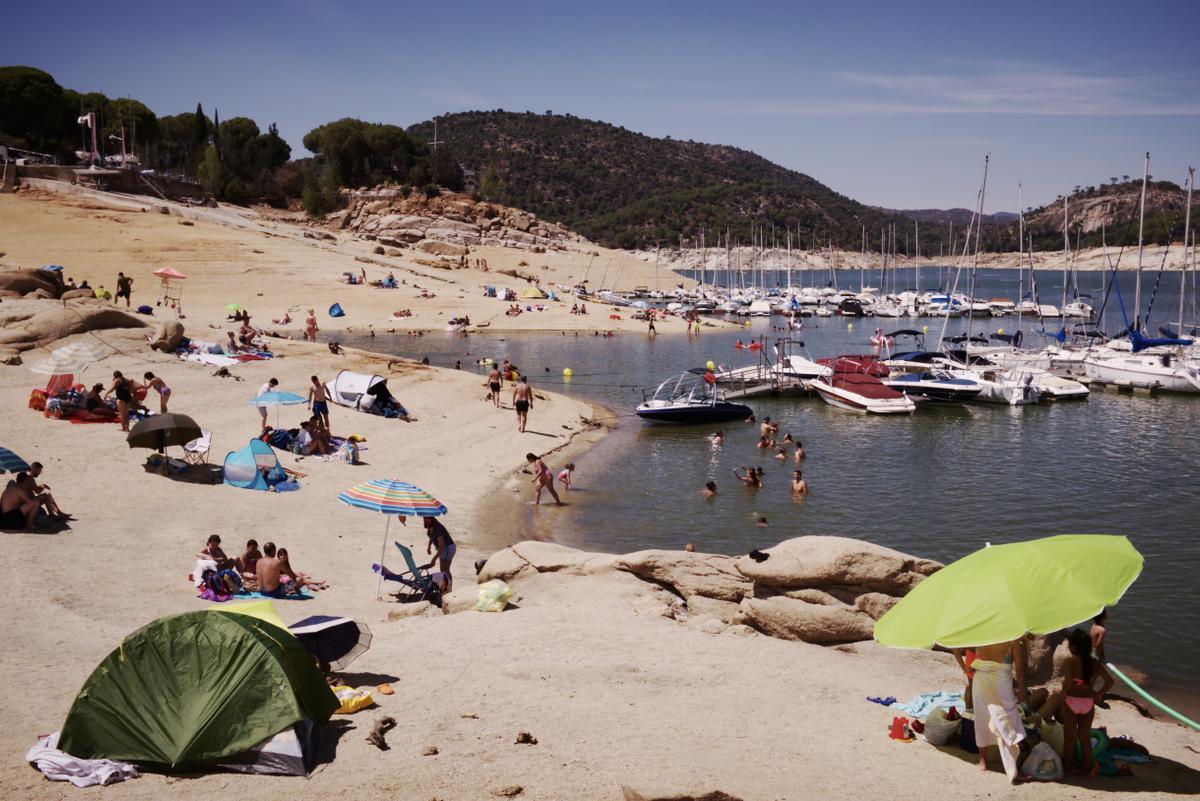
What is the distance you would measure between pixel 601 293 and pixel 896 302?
31.2m

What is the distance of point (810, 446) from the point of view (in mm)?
34375

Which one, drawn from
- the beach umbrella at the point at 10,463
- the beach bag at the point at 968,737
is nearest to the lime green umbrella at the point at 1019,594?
the beach bag at the point at 968,737

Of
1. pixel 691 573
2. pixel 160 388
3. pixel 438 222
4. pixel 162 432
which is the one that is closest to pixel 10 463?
pixel 162 432

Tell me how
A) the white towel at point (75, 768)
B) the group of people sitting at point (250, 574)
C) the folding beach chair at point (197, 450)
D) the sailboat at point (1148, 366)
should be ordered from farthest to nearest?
the sailboat at point (1148, 366) < the folding beach chair at point (197, 450) < the group of people sitting at point (250, 574) < the white towel at point (75, 768)

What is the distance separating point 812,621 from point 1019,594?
544cm

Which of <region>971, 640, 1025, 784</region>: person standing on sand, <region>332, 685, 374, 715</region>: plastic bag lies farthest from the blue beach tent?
<region>971, 640, 1025, 784</region>: person standing on sand

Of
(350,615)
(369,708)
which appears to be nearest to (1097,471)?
(350,615)

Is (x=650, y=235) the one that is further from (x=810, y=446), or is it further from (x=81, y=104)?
(x=810, y=446)

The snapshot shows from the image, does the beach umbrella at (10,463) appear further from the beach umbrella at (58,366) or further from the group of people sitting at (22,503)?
the beach umbrella at (58,366)

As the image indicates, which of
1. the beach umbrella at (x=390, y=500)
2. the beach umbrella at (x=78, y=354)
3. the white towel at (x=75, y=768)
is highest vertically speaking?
the beach umbrella at (x=78, y=354)

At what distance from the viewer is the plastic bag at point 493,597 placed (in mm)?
14523

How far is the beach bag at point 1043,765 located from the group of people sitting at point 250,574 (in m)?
11.4

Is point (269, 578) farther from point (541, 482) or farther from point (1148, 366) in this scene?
point (1148, 366)

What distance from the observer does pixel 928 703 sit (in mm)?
10547
